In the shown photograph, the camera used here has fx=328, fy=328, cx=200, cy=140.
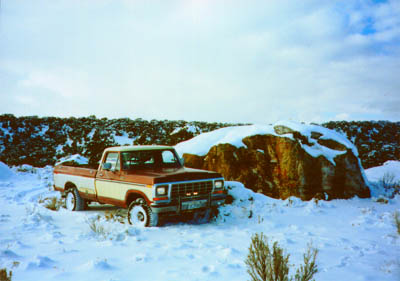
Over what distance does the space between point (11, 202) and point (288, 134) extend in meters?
8.76

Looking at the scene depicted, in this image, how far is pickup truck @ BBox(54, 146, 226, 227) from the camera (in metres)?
6.80

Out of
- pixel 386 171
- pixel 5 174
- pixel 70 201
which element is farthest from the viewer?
pixel 5 174


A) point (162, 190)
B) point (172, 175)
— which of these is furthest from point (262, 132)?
point (162, 190)

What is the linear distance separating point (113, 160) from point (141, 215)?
1630 millimetres

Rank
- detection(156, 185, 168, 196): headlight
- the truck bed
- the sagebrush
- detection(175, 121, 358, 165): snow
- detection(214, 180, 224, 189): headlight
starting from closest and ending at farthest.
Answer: the sagebrush → detection(156, 185, 168, 196): headlight → detection(214, 180, 224, 189): headlight → the truck bed → detection(175, 121, 358, 165): snow

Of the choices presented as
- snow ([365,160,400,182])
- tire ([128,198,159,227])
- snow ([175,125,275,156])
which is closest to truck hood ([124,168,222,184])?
tire ([128,198,159,227])

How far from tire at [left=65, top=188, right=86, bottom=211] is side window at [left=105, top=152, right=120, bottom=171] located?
67.1 inches

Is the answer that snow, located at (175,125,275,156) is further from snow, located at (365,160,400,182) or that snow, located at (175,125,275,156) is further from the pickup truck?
snow, located at (365,160,400,182)

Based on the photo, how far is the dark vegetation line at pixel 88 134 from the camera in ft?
91.5

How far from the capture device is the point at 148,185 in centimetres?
678

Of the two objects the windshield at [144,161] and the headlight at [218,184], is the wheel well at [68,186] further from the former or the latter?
the headlight at [218,184]

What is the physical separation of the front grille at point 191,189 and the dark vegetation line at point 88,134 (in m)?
19.0

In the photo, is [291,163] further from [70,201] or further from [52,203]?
[52,203]

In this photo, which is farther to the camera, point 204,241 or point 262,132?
point 262,132
